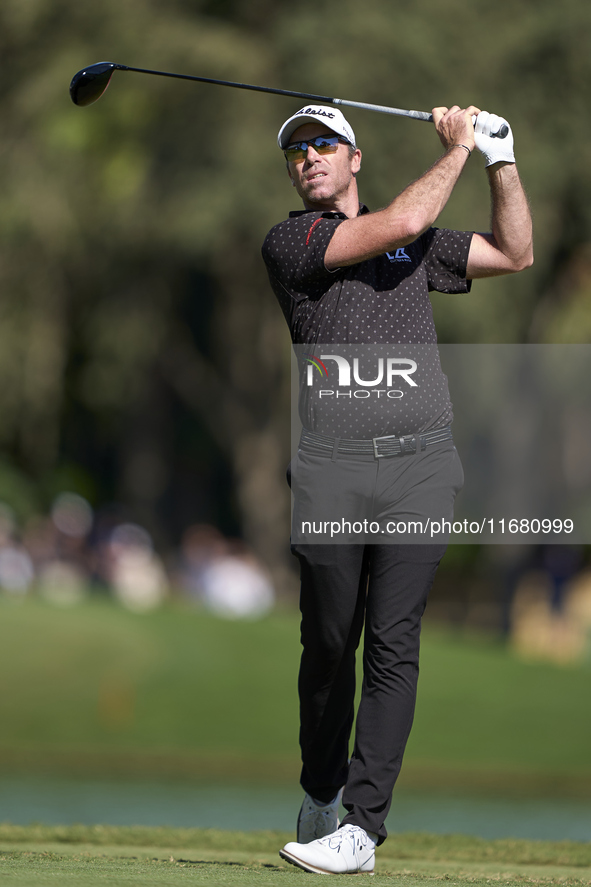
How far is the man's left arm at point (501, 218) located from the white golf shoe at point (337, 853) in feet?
5.74

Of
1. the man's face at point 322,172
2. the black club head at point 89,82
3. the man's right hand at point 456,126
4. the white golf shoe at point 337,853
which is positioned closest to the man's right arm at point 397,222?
the man's right hand at point 456,126

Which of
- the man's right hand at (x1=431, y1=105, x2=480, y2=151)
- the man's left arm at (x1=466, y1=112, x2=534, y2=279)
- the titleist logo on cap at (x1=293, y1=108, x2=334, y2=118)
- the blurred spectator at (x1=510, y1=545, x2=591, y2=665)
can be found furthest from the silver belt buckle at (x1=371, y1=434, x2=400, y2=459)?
the blurred spectator at (x1=510, y1=545, x2=591, y2=665)

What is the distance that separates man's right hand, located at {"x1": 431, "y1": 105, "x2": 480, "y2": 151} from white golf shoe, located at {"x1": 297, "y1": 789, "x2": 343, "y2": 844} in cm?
204

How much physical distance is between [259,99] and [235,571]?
19.5 ft

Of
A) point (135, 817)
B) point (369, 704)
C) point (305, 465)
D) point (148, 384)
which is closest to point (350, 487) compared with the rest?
point (305, 465)

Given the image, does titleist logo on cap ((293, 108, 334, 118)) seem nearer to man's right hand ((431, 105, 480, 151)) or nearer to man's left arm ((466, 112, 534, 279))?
man's right hand ((431, 105, 480, 151))

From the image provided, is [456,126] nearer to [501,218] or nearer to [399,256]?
[501,218]

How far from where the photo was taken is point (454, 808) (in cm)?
837

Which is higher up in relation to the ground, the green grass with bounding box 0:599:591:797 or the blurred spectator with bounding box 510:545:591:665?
the blurred spectator with bounding box 510:545:591:665

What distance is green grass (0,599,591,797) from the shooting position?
1039cm

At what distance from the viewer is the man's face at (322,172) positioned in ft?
12.7

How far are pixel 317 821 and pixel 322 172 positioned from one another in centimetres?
202

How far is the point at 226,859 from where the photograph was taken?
162 inches

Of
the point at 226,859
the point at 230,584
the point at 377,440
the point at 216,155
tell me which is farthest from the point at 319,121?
the point at 230,584
